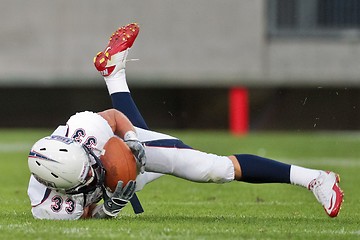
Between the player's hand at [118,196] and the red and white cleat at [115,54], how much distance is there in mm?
819

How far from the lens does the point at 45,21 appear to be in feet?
55.7

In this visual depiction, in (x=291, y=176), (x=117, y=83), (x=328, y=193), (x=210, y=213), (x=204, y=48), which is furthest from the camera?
(x=204, y=48)

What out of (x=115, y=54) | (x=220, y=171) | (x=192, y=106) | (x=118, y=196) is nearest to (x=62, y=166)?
(x=118, y=196)

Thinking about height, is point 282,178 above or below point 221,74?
above

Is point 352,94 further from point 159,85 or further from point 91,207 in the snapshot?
point 91,207

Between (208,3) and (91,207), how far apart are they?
37.7ft

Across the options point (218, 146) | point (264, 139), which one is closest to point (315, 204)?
point (218, 146)

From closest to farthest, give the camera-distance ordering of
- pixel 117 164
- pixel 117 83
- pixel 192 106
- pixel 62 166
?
1. pixel 62 166
2. pixel 117 164
3. pixel 117 83
4. pixel 192 106

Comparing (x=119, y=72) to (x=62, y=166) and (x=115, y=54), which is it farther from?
(x=62, y=166)

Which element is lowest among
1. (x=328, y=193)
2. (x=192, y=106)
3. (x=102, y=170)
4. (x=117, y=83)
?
(x=192, y=106)

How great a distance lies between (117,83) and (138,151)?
70cm

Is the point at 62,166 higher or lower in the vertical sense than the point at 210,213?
higher

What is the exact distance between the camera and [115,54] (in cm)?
602

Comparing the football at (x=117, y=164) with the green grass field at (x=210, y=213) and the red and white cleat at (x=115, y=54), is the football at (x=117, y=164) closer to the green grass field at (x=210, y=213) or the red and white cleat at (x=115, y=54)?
the green grass field at (x=210, y=213)
